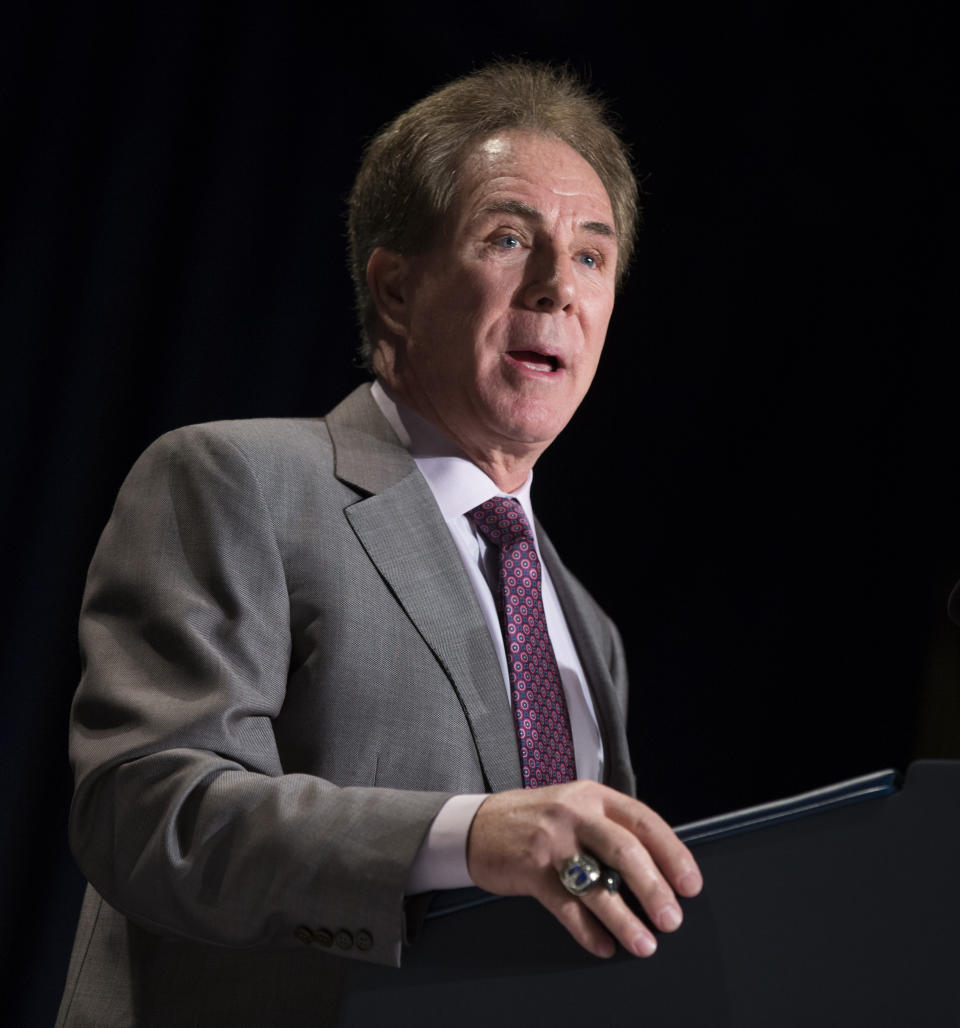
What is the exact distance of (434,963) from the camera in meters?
0.81

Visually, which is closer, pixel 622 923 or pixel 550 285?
pixel 622 923

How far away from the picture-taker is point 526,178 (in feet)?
5.50

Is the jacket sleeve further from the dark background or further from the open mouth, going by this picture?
the dark background

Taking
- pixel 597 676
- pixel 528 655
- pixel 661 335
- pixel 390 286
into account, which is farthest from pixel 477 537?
pixel 661 335

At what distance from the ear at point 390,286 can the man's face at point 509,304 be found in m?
0.03

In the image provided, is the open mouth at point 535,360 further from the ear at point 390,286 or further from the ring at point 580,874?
the ring at point 580,874

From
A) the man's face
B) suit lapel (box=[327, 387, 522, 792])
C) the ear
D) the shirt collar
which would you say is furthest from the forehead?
suit lapel (box=[327, 387, 522, 792])

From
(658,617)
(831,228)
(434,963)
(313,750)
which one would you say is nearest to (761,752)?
(658,617)

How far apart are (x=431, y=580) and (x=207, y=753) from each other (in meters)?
0.39

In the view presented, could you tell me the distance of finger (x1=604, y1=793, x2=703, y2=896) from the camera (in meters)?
0.75

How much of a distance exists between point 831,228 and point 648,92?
1.81 ft

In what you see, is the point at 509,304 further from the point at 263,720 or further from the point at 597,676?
the point at 263,720

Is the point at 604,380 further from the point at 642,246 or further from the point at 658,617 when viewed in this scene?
the point at 658,617

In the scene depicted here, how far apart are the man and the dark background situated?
684 mm
